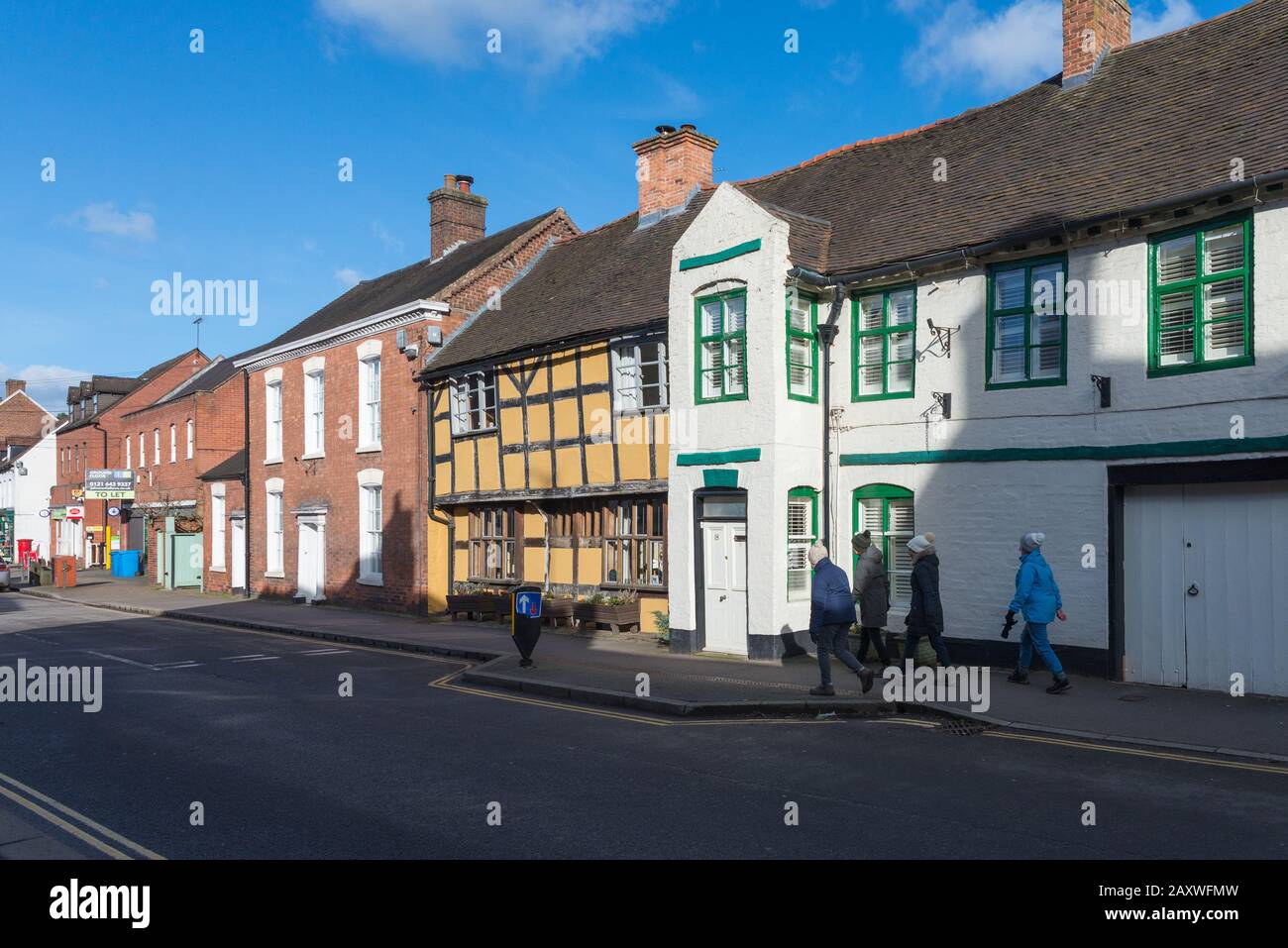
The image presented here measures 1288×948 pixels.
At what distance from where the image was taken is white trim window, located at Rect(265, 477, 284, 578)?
27828mm

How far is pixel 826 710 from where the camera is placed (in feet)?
35.7

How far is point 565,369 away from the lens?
742 inches

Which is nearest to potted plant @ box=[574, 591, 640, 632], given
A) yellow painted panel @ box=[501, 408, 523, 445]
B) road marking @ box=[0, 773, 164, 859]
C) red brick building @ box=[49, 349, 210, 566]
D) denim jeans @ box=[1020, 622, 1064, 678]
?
yellow painted panel @ box=[501, 408, 523, 445]

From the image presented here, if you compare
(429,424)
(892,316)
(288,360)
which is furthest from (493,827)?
(288,360)

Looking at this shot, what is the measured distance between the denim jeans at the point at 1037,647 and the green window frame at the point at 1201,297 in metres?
3.25

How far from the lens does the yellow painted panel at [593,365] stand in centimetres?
1797

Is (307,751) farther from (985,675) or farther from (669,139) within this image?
(669,139)

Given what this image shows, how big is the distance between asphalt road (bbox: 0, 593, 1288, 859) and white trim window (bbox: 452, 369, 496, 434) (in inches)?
377

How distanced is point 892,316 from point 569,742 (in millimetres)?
8013

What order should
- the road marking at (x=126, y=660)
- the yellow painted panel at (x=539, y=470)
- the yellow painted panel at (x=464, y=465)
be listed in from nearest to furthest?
the road marking at (x=126, y=660), the yellow painted panel at (x=539, y=470), the yellow painted panel at (x=464, y=465)

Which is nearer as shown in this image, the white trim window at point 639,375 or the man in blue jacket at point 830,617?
the man in blue jacket at point 830,617

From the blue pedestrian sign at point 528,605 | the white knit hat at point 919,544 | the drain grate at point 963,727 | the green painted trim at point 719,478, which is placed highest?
the green painted trim at point 719,478

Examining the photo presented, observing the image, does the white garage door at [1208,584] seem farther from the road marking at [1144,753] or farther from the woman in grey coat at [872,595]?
the road marking at [1144,753]

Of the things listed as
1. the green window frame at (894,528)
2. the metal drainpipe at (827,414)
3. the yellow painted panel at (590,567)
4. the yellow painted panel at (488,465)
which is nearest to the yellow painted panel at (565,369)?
the yellow painted panel at (488,465)
